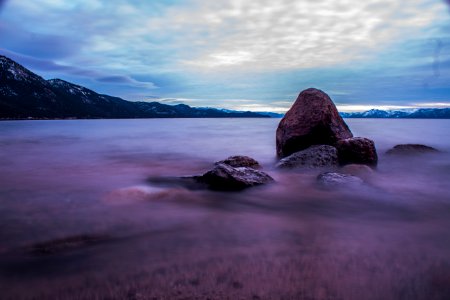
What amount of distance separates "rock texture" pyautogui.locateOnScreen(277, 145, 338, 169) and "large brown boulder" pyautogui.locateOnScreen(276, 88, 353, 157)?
0.85 metres

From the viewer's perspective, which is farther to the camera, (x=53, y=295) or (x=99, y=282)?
(x=99, y=282)

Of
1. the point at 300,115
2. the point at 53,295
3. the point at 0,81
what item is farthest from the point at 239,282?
the point at 0,81

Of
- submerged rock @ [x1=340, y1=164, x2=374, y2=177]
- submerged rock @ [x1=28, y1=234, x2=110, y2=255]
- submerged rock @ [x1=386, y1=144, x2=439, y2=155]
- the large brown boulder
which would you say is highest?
the large brown boulder

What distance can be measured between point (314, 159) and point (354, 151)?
5.20 feet

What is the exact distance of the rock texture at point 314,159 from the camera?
870 centimetres

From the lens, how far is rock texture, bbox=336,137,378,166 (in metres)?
9.41

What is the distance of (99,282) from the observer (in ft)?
9.07

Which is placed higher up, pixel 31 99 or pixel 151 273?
pixel 31 99

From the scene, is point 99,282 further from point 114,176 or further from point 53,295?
point 114,176

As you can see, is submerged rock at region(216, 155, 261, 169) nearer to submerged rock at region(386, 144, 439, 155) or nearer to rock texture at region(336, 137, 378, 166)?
rock texture at region(336, 137, 378, 166)

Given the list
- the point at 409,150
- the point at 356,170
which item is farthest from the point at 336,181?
the point at 409,150

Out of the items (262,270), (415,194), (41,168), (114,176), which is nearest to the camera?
(262,270)

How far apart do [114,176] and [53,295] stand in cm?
605

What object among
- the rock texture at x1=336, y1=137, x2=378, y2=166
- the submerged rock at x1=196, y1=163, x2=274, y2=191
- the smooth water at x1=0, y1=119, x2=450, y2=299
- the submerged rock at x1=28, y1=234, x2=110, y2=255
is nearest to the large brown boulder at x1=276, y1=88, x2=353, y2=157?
the rock texture at x1=336, y1=137, x2=378, y2=166
